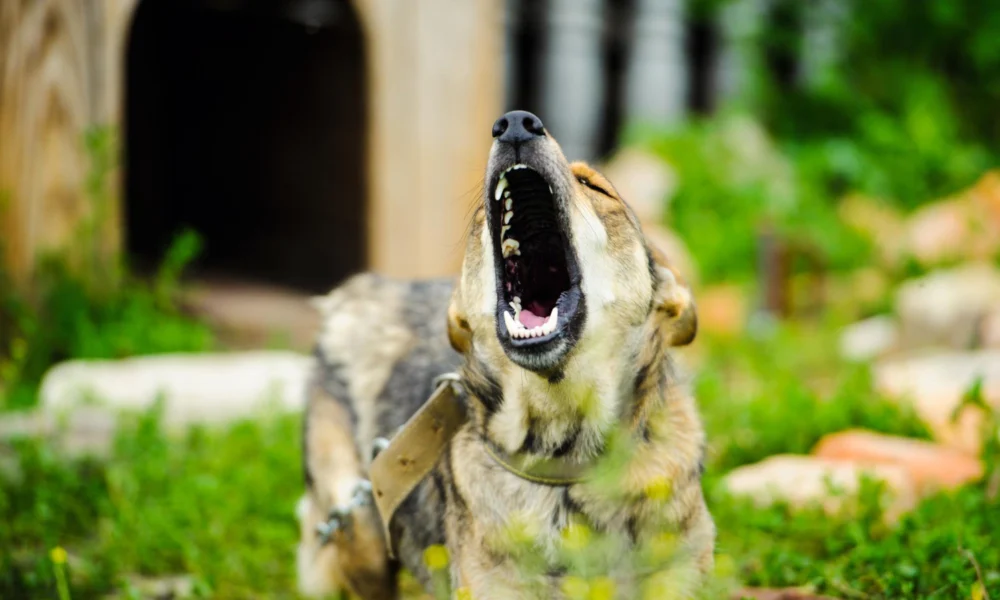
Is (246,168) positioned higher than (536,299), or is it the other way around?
(536,299)

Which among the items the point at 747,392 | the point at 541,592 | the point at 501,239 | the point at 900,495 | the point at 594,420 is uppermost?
the point at 501,239

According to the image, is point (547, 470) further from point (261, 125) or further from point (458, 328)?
point (261, 125)

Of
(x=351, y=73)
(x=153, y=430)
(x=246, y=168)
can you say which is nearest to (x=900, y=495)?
(x=153, y=430)

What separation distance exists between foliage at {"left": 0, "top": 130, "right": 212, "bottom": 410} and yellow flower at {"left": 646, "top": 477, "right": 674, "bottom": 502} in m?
3.82

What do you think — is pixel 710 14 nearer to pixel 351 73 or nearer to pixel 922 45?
pixel 922 45

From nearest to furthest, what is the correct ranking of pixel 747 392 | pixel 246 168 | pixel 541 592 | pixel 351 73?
1. pixel 541 592
2. pixel 747 392
3. pixel 351 73
4. pixel 246 168

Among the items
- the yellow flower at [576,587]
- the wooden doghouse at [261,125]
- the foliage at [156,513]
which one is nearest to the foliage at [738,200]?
the wooden doghouse at [261,125]

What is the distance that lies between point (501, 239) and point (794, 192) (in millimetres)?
7666

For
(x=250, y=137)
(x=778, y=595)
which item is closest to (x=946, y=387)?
(x=778, y=595)

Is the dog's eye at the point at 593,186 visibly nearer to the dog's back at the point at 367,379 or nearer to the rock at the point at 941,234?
the dog's back at the point at 367,379

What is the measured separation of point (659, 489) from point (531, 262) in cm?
77

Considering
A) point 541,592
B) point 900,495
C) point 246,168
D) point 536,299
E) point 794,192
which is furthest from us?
point 246,168

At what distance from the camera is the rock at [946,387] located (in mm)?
4781

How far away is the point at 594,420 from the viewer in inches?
109
